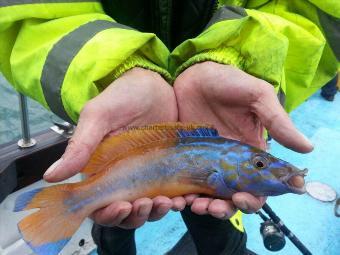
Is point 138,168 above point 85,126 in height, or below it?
below

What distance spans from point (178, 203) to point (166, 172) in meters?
0.10

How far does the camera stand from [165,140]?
3.50 ft

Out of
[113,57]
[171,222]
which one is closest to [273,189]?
[113,57]

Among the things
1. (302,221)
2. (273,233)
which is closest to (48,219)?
(273,233)

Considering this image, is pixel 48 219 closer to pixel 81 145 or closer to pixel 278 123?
pixel 81 145

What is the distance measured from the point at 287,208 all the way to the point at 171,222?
0.76m

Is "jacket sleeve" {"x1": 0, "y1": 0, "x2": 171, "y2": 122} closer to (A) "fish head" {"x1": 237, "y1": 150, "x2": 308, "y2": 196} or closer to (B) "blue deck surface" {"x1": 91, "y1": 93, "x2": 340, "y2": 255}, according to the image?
(A) "fish head" {"x1": 237, "y1": 150, "x2": 308, "y2": 196}

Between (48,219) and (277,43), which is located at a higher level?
(277,43)

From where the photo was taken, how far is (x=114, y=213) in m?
0.91

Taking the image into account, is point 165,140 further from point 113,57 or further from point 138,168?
point 113,57

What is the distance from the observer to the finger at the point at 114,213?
35.5 inches

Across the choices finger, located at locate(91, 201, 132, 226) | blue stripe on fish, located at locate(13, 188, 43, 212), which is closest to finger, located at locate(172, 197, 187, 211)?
finger, located at locate(91, 201, 132, 226)

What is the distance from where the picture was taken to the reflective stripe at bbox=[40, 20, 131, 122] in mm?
1051

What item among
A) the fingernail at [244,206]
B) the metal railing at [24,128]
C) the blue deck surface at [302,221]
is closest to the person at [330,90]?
the blue deck surface at [302,221]
